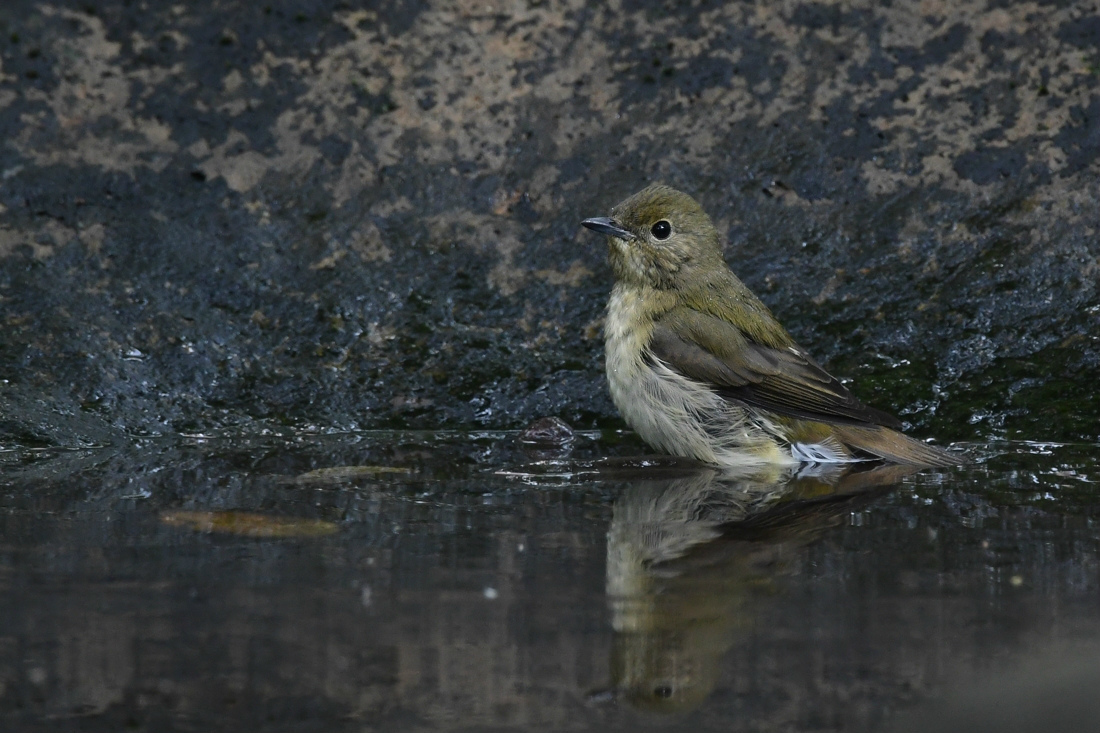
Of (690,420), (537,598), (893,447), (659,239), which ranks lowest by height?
(537,598)

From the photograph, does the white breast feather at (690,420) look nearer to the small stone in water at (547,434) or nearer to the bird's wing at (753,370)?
the bird's wing at (753,370)

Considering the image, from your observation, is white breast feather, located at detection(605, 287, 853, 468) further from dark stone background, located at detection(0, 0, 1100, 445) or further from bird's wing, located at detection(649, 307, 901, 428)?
dark stone background, located at detection(0, 0, 1100, 445)

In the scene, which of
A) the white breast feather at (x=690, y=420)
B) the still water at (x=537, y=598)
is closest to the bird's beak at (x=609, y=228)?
the white breast feather at (x=690, y=420)

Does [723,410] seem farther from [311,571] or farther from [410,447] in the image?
[311,571]

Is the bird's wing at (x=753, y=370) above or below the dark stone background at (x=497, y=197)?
below

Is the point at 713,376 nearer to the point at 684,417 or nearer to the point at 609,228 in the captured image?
the point at 684,417

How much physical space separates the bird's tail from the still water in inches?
7.6

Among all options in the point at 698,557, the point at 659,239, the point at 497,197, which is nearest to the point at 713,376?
the point at 659,239

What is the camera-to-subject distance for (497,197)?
5.76 m

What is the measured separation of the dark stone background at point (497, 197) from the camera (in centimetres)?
506

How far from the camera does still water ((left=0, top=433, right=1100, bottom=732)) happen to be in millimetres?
2211

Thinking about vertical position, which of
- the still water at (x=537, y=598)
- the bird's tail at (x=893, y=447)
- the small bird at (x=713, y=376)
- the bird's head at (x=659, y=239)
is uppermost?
the bird's head at (x=659, y=239)

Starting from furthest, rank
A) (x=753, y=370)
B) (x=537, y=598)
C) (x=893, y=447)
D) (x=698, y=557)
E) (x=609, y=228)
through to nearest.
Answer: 1. (x=609, y=228)
2. (x=753, y=370)
3. (x=893, y=447)
4. (x=698, y=557)
5. (x=537, y=598)

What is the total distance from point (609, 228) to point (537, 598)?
8.80 ft
